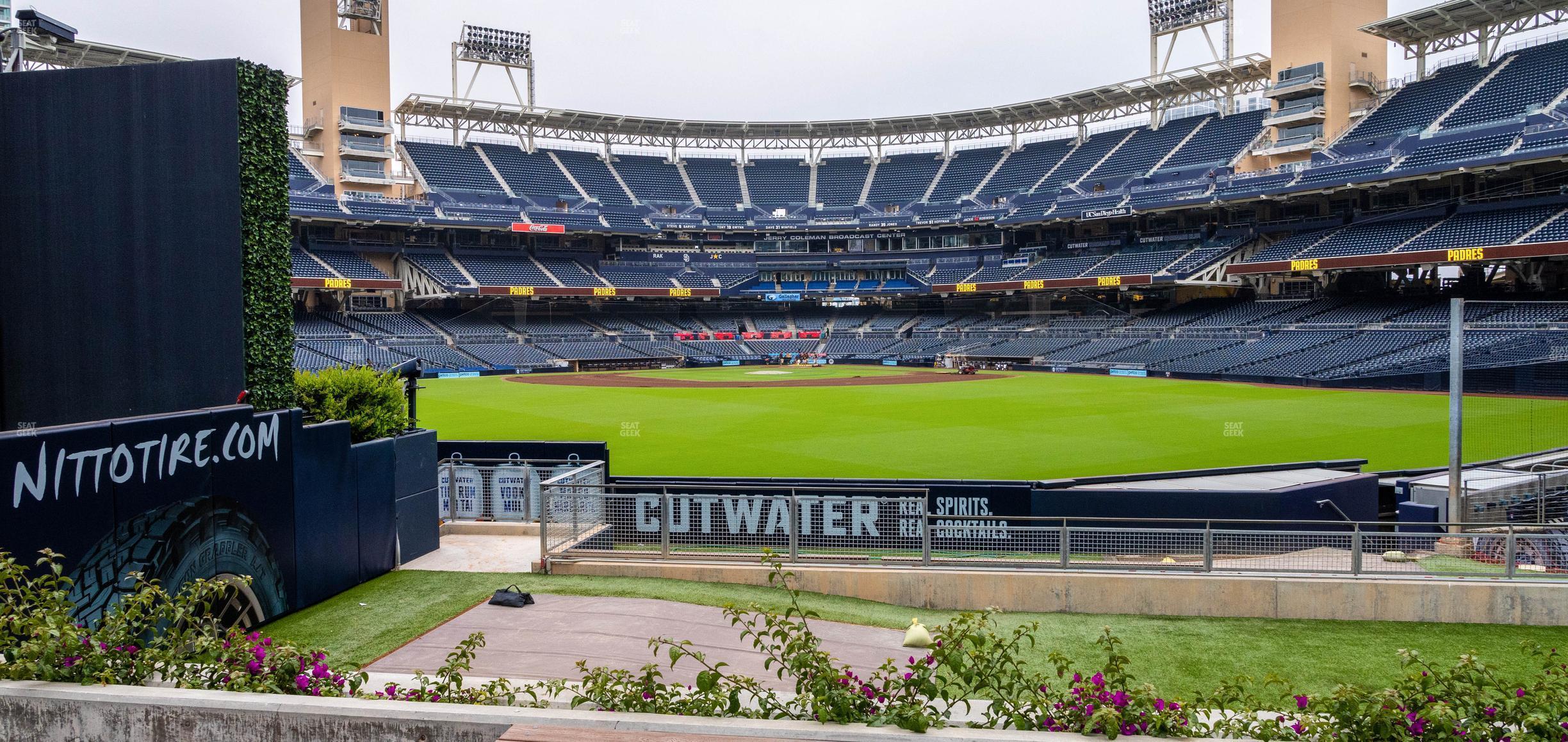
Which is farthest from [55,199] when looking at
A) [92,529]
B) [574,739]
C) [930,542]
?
[930,542]

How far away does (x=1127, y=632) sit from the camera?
1017 centimetres

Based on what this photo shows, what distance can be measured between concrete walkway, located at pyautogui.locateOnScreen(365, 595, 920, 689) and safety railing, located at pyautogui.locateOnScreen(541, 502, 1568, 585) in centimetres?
218

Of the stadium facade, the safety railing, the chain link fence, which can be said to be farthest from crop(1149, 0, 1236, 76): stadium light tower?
the safety railing

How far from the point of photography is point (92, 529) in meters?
7.54

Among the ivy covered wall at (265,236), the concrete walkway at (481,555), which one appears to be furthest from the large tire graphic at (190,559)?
the concrete walkway at (481,555)

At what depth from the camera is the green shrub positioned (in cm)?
1122

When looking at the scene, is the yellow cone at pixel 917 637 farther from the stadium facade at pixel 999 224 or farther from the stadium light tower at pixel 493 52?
the stadium light tower at pixel 493 52

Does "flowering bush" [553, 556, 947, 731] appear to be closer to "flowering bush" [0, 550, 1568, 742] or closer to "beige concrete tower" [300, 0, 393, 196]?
"flowering bush" [0, 550, 1568, 742]

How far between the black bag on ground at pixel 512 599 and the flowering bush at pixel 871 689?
4569 mm

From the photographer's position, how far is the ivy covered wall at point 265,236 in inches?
391

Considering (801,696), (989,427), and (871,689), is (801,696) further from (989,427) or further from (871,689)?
(989,427)

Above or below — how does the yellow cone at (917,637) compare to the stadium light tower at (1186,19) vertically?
below

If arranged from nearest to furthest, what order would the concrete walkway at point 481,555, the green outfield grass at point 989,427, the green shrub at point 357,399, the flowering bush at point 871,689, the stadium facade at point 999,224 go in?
the flowering bush at point 871,689 → the green shrub at point 357,399 → the concrete walkway at point 481,555 → the green outfield grass at point 989,427 → the stadium facade at point 999,224

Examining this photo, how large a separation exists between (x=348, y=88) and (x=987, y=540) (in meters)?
70.5
